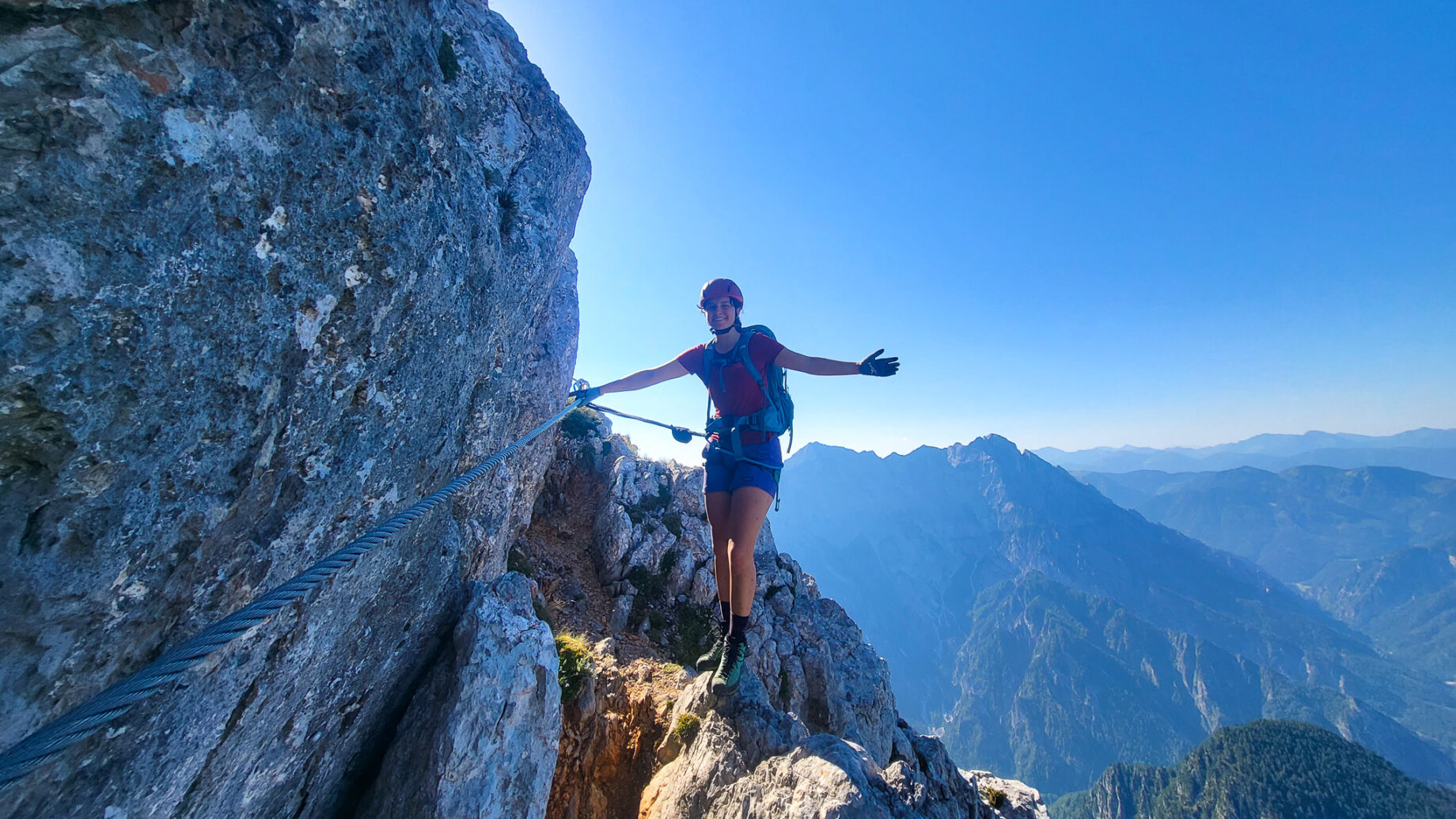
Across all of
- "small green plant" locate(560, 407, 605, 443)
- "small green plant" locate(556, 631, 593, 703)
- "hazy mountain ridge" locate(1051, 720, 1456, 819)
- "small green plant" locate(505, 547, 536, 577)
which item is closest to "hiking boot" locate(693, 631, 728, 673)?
"small green plant" locate(556, 631, 593, 703)

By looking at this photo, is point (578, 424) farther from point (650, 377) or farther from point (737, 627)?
point (737, 627)

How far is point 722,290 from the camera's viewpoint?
809 cm

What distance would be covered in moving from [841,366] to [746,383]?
1.42m

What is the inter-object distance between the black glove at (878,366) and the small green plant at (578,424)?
10.5 meters

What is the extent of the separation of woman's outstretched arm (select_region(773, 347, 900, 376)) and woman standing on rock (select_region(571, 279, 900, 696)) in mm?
11

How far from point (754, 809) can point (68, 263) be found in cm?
726

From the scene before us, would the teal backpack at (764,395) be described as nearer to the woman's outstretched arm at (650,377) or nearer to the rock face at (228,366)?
the woman's outstretched arm at (650,377)

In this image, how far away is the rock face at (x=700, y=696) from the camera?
6211mm

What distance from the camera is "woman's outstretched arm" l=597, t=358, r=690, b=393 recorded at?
8438 millimetres

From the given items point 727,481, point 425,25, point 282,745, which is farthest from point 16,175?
point 727,481

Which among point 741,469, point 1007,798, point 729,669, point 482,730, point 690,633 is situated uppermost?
point 741,469

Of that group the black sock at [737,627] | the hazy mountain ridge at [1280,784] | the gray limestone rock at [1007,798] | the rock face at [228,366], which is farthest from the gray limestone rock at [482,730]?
the hazy mountain ridge at [1280,784]

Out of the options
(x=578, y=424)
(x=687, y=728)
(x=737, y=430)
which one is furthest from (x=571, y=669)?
(x=578, y=424)

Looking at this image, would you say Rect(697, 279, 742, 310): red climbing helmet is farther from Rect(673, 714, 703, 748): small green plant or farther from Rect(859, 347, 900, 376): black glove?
Rect(673, 714, 703, 748): small green plant
